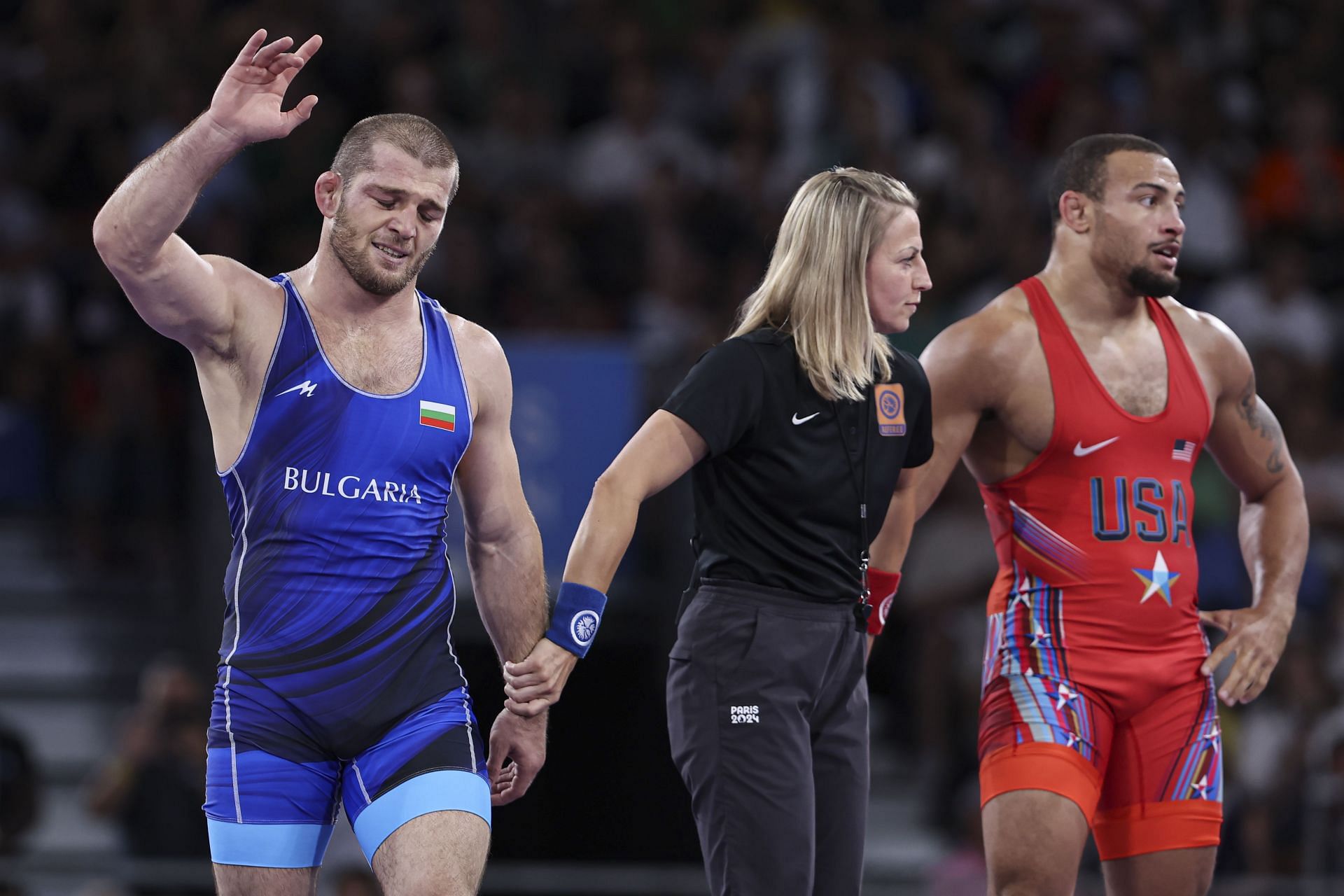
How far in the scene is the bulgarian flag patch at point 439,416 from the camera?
4.12 m

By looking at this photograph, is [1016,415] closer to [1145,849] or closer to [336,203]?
[1145,849]

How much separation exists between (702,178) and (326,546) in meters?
6.59

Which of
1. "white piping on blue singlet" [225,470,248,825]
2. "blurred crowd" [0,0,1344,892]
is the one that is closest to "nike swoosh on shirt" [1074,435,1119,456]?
"white piping on blue singlet" [225,470,248,825]

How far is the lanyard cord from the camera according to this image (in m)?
4.33

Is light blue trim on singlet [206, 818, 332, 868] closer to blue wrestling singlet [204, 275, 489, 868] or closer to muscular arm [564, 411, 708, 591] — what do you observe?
blue wrestling singlet [204, 275, 489, 868]

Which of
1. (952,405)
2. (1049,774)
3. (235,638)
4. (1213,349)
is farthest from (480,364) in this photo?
(1213,349)

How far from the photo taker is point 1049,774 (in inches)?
177

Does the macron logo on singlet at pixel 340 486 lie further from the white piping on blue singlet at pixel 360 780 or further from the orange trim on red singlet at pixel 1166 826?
the orange trim on red singlet at pixel 1166 826

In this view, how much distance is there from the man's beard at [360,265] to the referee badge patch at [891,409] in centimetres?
121

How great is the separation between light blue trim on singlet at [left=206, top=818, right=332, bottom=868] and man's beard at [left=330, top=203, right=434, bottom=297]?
1266 millimetres

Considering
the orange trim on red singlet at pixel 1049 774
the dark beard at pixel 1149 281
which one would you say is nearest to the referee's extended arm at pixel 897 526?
the orange trim on red singlet at pixel 1049 774

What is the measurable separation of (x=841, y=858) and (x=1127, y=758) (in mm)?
910

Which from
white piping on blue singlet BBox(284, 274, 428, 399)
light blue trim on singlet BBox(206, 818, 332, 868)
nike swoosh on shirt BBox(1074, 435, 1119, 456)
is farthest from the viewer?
nike swoosh on shirt BBox(1074, 435, 1119, 456)

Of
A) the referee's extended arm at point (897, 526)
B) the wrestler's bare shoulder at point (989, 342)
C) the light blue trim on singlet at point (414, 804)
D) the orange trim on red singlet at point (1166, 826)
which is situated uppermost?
the wrestler's bare shoulder at point (989, 342)
